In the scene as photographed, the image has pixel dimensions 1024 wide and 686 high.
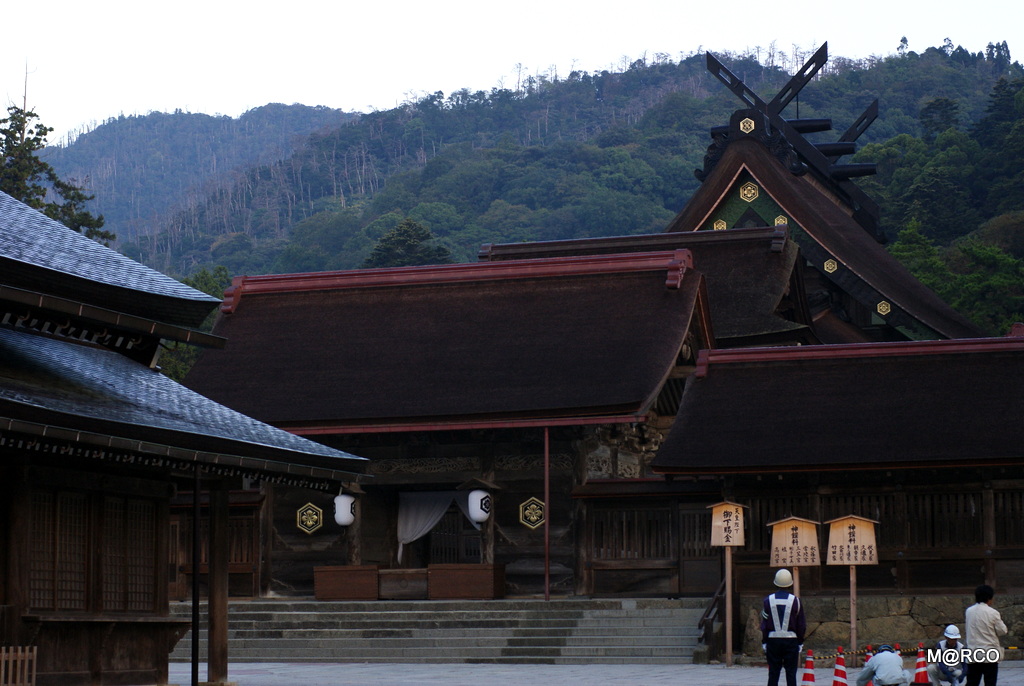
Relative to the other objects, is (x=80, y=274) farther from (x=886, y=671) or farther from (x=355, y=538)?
(x=355, y=538)

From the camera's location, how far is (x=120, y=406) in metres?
15.2

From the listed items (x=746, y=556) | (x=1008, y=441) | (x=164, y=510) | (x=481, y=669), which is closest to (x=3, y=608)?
(x=164, y=510)

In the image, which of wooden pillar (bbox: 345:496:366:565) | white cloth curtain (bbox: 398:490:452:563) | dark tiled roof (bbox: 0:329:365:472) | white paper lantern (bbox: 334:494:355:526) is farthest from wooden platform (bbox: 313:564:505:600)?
dark tiled roof (bbox: 0:329:365:472)

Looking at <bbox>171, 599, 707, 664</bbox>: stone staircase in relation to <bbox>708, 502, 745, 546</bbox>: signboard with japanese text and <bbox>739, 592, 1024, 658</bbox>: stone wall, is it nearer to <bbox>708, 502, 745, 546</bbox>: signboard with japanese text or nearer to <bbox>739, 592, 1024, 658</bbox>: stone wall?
<bbox>739, 592, 1024, 658</bbox>: stone wall

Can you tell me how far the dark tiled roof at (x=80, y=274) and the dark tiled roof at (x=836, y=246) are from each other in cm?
2204

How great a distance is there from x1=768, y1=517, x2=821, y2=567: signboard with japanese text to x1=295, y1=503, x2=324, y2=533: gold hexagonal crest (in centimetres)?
962

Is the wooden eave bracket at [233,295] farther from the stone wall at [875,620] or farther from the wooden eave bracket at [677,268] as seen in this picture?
the stone wall at [875,620]

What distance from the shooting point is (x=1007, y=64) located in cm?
12462

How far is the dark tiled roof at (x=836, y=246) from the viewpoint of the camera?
115ft

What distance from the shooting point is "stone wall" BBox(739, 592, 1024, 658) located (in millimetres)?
Result: 21000

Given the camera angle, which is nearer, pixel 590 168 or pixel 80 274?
pixel 80 274

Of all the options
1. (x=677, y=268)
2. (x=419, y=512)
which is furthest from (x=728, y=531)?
(x=677, y=268)

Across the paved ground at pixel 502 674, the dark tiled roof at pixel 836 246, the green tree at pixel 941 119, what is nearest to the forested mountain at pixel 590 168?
the green tree at pixel 941 119

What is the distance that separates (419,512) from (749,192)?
15254mm
